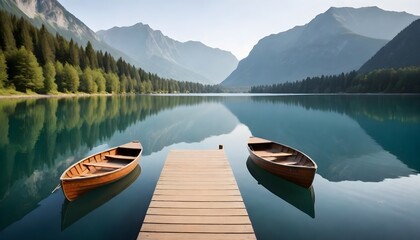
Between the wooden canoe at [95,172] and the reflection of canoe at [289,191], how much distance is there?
866 centimetres

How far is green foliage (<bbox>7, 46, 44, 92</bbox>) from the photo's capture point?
74.2 metres

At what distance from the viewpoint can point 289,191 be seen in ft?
48.1

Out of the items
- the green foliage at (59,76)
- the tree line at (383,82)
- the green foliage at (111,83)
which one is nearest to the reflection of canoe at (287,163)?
the green foliage at (59,76)

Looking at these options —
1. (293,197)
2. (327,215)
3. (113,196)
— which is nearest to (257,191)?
(293,197)

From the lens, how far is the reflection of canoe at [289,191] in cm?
1293

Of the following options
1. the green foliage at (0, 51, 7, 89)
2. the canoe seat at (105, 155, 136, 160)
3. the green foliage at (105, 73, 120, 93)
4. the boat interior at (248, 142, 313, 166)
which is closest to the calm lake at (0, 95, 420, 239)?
the canoe seat at (105, 155, 136, 160)

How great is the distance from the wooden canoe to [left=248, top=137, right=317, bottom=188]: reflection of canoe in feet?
29.4

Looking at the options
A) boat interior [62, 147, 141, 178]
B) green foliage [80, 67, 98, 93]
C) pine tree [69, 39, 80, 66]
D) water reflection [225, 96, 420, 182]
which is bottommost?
water reflection [225, 96, 420, 182]

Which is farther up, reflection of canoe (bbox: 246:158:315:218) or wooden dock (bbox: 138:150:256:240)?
wooden dock (bbox: 138:150:256:240)

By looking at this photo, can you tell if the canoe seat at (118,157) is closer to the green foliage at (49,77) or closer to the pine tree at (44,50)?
the green foliage at (49,77)

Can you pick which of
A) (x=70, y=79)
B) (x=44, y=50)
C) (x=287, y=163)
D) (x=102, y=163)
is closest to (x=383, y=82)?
(x=287, y=163)

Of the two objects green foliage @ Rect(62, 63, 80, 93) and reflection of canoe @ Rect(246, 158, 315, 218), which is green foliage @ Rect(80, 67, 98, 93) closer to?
green foliage @ Rect(62, 63, 80, 93)

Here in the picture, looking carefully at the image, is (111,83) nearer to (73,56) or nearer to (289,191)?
(73,56)

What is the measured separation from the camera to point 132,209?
40.1ft
